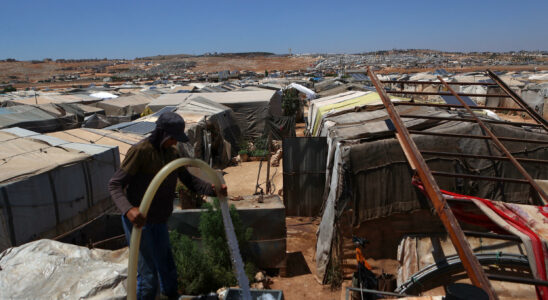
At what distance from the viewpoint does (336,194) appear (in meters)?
5.50

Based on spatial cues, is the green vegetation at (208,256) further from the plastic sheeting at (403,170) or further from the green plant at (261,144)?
the green plant at (261,144)

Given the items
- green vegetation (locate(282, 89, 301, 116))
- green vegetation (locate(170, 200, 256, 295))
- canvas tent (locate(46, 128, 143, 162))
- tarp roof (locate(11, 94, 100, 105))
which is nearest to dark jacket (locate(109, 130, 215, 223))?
green vegetation (locate(170, 200, 256, 295))

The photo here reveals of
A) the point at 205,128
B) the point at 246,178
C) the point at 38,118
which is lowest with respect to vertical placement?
the point at 246,178

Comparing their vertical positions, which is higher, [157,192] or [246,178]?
[157,192]

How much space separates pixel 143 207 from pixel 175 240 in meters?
2.62

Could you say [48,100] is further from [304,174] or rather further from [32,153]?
[304,174]

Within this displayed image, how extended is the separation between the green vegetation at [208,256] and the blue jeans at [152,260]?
1085 millimetres

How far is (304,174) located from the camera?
8.45 metres

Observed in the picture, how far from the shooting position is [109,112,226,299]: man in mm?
3271

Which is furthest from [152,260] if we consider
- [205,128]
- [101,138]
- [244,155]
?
[244,155]

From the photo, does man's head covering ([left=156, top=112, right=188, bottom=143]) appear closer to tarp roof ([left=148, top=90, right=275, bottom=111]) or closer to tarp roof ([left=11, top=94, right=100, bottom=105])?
tarp roof ([left=148, top=90, right=275, bottom=111])

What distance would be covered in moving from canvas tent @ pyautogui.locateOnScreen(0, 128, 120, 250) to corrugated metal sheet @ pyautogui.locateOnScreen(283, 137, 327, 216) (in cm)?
382

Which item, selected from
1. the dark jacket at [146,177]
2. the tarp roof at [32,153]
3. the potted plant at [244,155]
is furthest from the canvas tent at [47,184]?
the potted plant at [244,155]

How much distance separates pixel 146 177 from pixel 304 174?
5.40 meters
